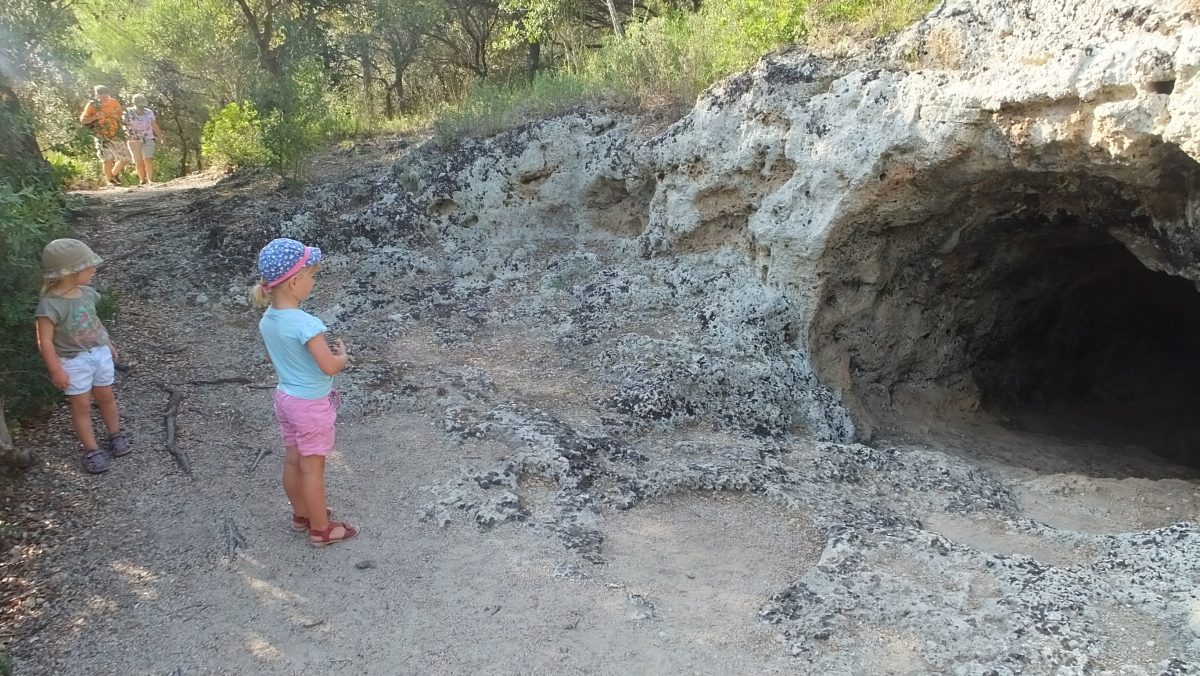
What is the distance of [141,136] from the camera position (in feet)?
32.3

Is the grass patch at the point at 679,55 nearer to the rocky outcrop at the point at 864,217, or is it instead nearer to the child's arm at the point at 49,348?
the rocky outcrop at the point at 864,217

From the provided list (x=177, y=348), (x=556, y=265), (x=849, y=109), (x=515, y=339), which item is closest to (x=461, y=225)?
(x=556, y=265)

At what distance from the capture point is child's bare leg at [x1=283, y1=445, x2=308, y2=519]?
3.55 meters

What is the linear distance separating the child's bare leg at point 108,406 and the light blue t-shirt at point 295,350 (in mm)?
1496

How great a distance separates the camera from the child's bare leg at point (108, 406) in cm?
423

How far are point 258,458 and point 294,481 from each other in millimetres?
936

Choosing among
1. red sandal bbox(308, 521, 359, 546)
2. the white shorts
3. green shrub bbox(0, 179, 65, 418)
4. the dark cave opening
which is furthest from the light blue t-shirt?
the dark cave opening

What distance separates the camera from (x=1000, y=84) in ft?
15.5

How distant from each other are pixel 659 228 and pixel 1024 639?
4.45 meters

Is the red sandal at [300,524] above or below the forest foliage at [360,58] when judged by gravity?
below

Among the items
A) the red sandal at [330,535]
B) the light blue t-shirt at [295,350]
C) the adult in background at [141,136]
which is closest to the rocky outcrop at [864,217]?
the red sandal at [330,535]

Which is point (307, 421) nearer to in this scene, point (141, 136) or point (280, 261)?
point (280, 261)

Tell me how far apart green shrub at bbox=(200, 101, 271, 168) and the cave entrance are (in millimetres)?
5597

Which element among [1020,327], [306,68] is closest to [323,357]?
[306,68]
